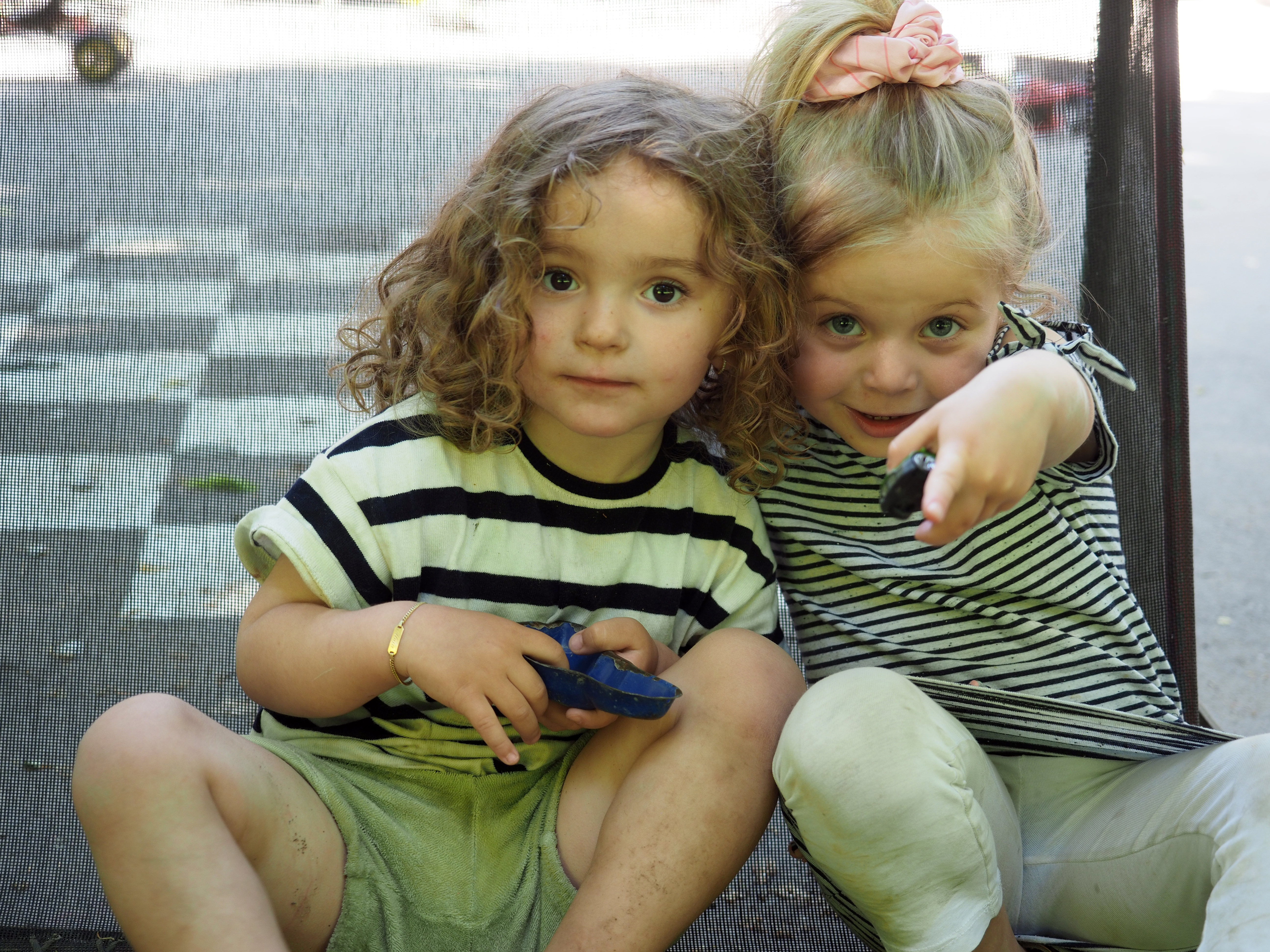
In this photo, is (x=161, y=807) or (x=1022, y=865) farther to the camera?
(x=1022, y=865)

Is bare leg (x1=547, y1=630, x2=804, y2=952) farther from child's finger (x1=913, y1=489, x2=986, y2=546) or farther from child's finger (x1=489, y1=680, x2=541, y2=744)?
child's finger (x1=913, y1=489, x2=986, y2=546)

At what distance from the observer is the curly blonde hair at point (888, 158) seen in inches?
39.2

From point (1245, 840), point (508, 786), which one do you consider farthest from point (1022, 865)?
point (508, 786)

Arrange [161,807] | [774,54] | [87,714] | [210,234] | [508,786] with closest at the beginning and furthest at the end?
[161,807] → [508,786] → [774,54] → [87,714] → [210,234]

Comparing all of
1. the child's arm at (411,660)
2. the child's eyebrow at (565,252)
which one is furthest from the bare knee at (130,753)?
the child's eyebrow at (565,252)

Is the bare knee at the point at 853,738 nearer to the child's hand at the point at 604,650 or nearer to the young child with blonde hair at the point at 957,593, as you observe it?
the young child with blonde hair at the point at 957,593

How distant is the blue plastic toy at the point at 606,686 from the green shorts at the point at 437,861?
0.15 metres

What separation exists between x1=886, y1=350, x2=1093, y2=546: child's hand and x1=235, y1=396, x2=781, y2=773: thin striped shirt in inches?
11.3

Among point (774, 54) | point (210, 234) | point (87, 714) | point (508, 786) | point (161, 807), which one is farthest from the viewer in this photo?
point (210, 234)

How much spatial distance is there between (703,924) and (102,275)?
0.95 m

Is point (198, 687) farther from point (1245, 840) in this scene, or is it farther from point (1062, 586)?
point (1245, 840)

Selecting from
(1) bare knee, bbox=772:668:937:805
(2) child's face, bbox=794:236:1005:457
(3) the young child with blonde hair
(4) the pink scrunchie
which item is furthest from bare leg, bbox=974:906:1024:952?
(4) the pink scrunchie

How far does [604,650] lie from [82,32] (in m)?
0.97

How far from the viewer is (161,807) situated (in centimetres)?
77
